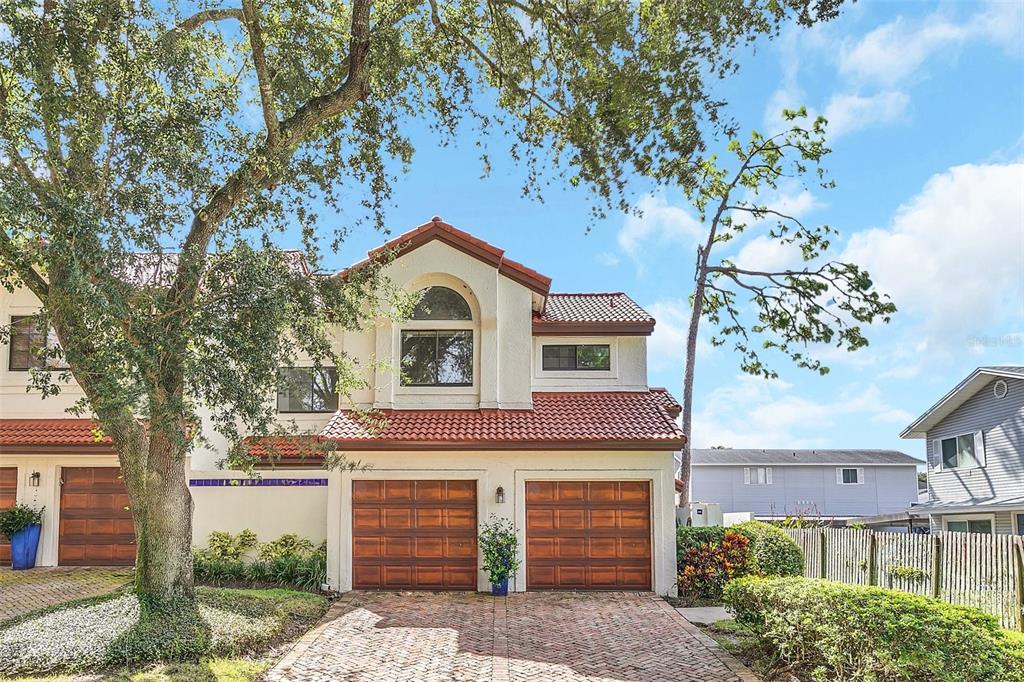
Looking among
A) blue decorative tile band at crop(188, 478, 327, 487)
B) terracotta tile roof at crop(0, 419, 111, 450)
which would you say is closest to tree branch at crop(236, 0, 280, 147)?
blue decorative tile band at crop(188, 478, 327, 487)

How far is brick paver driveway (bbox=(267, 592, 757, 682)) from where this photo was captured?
10.3 meters

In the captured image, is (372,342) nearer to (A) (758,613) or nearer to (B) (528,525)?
(B) (528,525)

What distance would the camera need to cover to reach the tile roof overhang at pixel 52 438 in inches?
708

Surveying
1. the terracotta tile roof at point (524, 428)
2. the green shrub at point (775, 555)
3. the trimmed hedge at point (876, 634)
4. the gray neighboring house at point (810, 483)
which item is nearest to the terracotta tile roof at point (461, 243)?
the terracotta tile roof at point (524, 428)

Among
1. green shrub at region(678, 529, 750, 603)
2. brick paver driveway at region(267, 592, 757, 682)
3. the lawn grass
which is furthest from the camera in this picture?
green shrub at region(678, 529, 750, 603)

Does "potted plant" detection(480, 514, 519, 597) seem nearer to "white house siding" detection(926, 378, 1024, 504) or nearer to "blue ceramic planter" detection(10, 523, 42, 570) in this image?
"blue ceramic planter" detection(10, 523, 42, 570)

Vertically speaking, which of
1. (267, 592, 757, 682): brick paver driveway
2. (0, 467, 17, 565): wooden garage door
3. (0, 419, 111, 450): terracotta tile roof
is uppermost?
(0, 419, 111, 450): terracotta tile roof

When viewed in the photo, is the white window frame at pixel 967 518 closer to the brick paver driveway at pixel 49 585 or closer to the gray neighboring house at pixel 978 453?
the gray neighboring house at pixel 978 453

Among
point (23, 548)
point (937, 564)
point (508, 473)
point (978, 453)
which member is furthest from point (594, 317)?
point (978, 453)

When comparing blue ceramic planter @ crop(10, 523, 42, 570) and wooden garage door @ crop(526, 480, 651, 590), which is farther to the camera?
blue ceramic planter @ crop(10, 523, 42, 570)

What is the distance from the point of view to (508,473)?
16609 millimetres

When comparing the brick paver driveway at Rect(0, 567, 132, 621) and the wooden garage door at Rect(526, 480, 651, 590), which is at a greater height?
the wooden garage door at Rect(526, 480, 651, 590)

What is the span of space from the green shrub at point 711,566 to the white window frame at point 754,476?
2695 cm

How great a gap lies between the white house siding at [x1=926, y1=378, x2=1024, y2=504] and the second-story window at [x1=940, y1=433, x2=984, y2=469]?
0.18 meters
